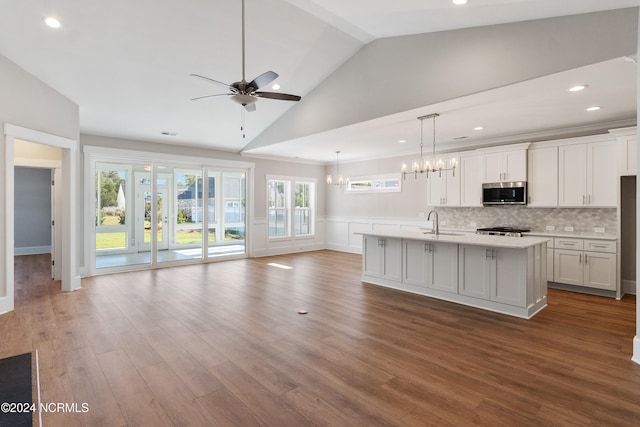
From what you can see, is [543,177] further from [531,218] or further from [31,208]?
[31,208]

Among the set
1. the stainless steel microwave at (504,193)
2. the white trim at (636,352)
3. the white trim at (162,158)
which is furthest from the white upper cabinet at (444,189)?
the white trim at (162,158)

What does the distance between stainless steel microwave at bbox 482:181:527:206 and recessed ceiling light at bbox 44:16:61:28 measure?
683cm

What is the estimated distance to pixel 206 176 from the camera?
776 centimetres

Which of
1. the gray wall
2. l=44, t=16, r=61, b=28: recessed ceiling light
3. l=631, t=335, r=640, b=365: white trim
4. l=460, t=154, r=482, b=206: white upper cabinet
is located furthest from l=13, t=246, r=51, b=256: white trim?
l=631, t=335, r=640, b=365: white trim

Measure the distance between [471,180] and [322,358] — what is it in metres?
5.07

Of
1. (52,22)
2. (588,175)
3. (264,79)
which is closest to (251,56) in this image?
(264,79)

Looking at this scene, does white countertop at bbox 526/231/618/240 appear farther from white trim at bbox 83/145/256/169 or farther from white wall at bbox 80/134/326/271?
white trim at bbox 83/145/256/169

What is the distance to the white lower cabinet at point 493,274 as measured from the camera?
12.9ft

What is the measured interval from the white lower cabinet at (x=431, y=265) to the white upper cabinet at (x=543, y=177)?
2376 mm

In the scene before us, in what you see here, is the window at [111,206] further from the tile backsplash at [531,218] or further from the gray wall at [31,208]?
the tile backsplash at [531,218]

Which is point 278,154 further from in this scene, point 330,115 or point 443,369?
point 443,369

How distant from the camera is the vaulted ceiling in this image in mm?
3404

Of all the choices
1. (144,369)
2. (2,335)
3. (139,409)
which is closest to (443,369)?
(139,409)

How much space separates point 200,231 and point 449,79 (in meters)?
6.17
